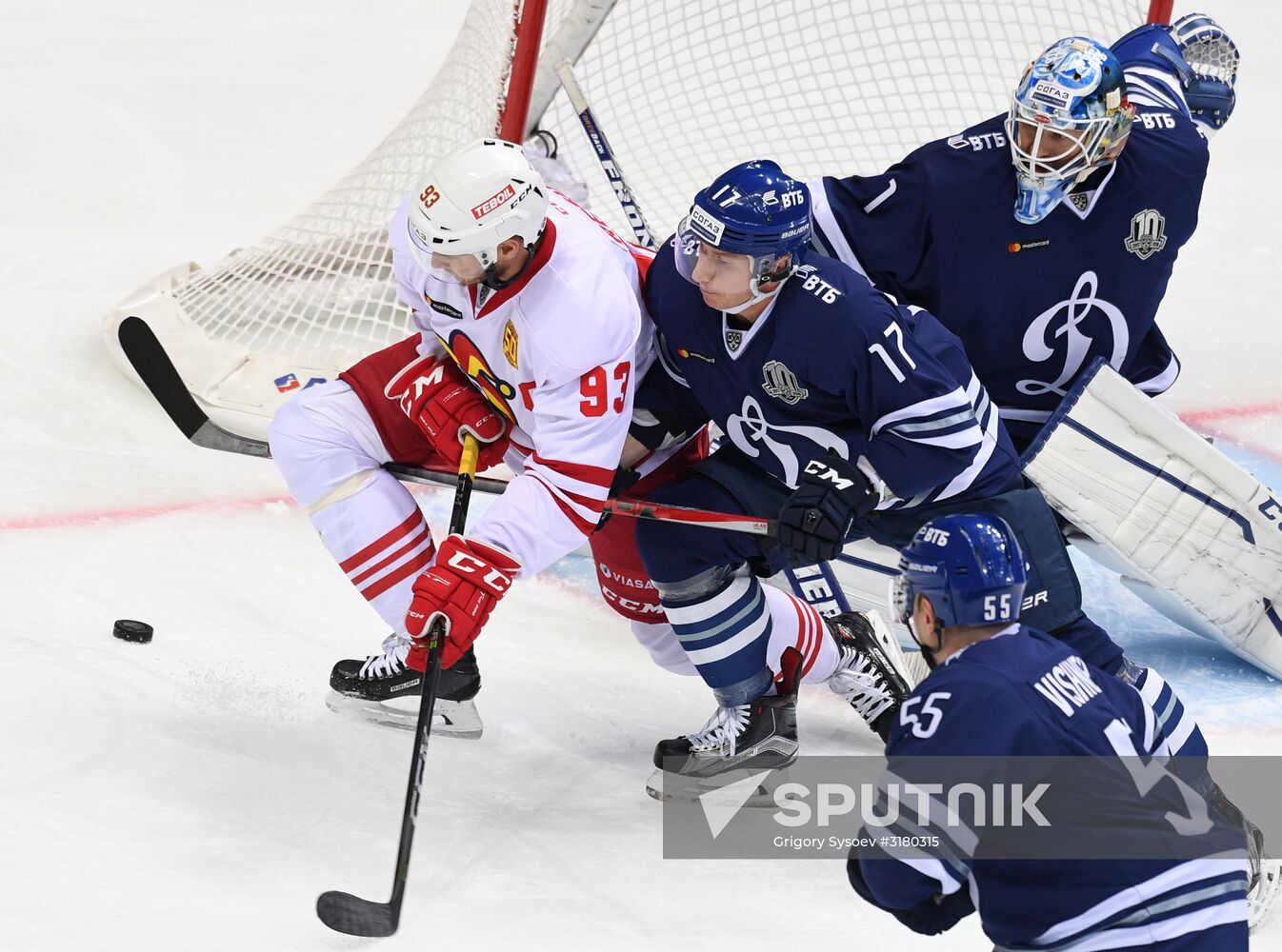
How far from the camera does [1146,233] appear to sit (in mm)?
2945

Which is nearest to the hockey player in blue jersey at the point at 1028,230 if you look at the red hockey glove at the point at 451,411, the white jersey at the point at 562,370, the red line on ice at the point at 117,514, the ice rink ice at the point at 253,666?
the white jersey at the point at 562,370

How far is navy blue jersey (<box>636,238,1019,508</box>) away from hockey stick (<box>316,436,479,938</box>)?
47cm

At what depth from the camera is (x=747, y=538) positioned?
2648 millimetres

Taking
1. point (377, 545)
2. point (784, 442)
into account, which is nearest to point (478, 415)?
point (377, 545)

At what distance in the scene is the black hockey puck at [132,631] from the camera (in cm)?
300

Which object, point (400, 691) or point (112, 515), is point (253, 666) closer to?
point (400, 691)

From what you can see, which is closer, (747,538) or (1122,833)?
(1122,833)

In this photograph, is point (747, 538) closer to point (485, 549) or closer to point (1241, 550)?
point (485, 549)

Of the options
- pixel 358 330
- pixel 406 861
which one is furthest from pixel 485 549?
pixel 358 330

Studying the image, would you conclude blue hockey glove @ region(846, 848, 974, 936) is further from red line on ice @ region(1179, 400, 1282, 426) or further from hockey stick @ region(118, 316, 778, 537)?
red line on ice @ region(1179, 400, 1282, 426)

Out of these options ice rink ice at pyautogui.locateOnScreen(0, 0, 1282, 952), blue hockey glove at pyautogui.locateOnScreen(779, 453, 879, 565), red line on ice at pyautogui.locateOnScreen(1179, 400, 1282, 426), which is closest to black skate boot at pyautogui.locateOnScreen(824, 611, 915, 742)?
ice rink ice at pyautogui.locateOnScreen(0, 0, 1282, 952)

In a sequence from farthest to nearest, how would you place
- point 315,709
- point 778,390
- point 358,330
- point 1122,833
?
point 358,330
point 315,709
point 778,390
point 1122,833

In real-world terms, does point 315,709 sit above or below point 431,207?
below

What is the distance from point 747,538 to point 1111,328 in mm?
941
